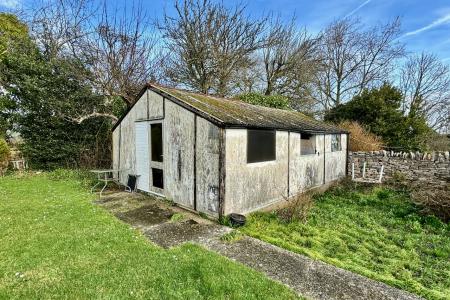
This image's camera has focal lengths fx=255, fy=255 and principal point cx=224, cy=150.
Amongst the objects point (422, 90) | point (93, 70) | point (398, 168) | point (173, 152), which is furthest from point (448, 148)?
point (93, 70)

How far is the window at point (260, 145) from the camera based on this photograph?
22.7 feet

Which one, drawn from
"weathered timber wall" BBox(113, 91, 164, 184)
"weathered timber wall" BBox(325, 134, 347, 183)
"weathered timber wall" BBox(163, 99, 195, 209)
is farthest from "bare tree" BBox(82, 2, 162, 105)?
"weathered timber wall" BBox(325, 134, 347, 183)

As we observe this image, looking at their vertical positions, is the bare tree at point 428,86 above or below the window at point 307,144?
above

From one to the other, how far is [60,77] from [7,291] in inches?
510

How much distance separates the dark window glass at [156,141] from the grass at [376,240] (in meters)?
3.57

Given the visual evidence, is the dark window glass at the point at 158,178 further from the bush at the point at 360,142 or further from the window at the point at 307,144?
the bush at the point at 360,142

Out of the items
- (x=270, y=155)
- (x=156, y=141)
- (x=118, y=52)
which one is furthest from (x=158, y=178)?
(x=118, y=52)

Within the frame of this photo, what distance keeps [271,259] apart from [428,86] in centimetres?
2687

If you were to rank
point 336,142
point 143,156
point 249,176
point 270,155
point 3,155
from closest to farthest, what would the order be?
point 249,176
point 270,155
point 143,156
point 336,142
point 3,155

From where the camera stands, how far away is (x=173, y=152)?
24.8 feet

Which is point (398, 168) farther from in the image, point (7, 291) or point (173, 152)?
point (7, 291)

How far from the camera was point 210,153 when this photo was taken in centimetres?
645

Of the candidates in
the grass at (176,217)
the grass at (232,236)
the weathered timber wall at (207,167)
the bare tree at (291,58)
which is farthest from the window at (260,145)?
the bare tree at (291,58)

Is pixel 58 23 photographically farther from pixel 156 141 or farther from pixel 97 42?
pixel 156 141
